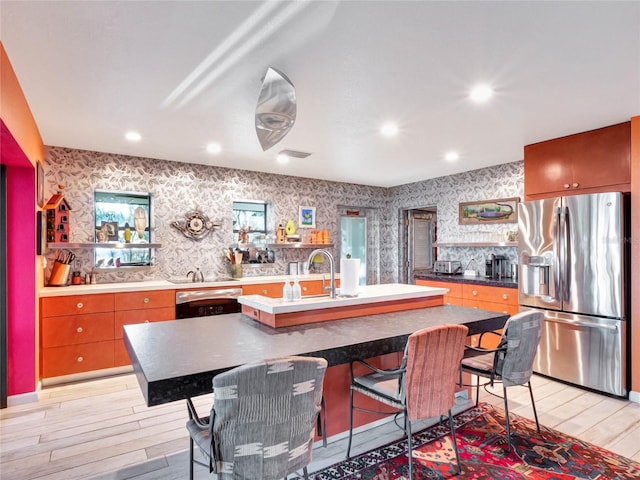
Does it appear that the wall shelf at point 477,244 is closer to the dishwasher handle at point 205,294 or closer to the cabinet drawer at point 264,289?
the cabinet drawer at point 264,289

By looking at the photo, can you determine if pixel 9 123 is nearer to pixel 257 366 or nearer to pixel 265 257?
pixel 257 366

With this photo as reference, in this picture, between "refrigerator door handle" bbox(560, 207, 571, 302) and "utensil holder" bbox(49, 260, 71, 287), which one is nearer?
"refrigerator door handle" bbox(560, 207, 571, 302)

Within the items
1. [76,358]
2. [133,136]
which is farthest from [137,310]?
[133,136]

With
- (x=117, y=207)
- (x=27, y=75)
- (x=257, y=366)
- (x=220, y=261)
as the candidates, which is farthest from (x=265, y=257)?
(x=257, y=366)

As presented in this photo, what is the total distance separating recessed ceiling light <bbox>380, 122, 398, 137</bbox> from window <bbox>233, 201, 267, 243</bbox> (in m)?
2.53

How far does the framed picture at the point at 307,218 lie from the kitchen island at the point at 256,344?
3.37m

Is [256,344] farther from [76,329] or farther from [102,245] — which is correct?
[102,245]

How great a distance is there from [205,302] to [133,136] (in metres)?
1.96

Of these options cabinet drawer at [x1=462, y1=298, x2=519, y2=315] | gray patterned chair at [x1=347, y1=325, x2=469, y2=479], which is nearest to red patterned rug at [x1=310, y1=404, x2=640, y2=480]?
gray patterned chair at [x1=347, y1=325, x2=469, y2=479]

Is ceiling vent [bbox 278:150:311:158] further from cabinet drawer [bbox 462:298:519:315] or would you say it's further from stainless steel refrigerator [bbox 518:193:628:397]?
cabinet drawer [bbox 462:298:519:315]

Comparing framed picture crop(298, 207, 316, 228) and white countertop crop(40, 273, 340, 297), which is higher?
framed picture crop(298, 207, 316, 228)

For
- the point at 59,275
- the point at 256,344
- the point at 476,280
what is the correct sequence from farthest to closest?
the point at 476,280
the point at 59,275
the point at 256,344

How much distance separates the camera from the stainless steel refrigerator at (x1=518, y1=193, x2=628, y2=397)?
3193 mm

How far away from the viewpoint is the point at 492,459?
91.7 inches
